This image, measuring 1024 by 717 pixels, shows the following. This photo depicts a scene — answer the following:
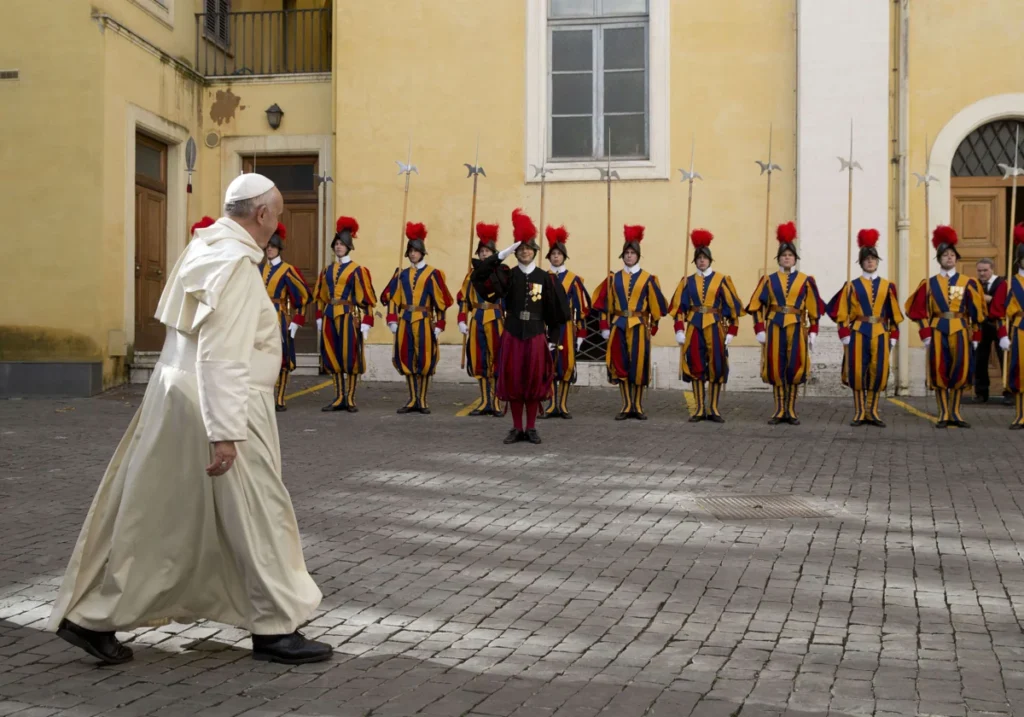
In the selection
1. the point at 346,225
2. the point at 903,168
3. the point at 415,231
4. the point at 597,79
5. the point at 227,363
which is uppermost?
the point at 597,79

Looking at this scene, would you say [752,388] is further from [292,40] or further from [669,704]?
[669,704]

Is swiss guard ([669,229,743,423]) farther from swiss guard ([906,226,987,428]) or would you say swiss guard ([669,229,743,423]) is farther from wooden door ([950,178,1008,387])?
wooden door ([950,178,1008,387])

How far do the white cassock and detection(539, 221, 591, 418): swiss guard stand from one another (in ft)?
31.2

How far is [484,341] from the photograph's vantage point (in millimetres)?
14516

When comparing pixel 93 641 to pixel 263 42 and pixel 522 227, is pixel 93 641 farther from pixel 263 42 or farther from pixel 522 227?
pixel 263 42

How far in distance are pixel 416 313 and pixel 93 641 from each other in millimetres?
10308

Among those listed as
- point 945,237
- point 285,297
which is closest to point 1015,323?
point 945,237

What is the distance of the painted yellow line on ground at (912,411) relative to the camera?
14.5 meters

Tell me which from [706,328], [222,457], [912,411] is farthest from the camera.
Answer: [912,411]

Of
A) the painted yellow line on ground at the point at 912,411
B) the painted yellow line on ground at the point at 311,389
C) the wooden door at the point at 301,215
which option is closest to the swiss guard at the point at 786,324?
the painted yellow line on ground at the point at 912,411

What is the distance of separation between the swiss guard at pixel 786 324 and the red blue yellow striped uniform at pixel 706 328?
1.05ft

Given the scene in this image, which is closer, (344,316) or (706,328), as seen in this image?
(706,328)

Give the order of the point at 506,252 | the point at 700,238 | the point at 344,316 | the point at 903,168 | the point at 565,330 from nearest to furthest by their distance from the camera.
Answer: the point at 506,252, the point at 700,238, the point at 565,330, the point at 344,316, the point at 903,168

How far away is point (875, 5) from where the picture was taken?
17156mm
